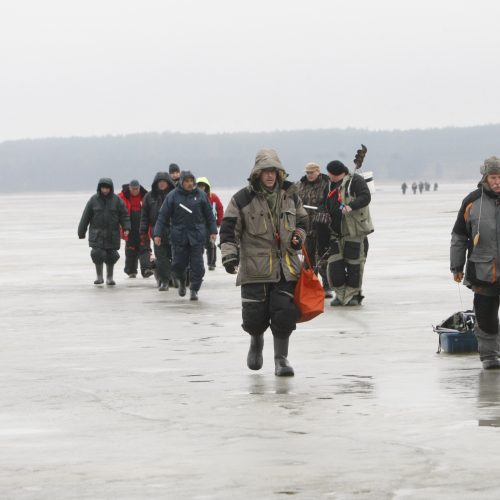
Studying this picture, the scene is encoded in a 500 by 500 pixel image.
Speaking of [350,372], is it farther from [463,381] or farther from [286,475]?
[286,475]

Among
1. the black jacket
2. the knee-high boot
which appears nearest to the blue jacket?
the black jacket

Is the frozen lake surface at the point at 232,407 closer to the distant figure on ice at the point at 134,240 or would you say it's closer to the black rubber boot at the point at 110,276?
the black rubber boot at the point at 110,276

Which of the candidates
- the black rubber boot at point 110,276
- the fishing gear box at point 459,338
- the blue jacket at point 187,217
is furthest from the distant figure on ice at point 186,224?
the fishing gear box at point 459,338

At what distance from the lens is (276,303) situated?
433 inches

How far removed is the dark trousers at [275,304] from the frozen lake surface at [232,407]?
1.32 feet

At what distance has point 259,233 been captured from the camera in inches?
433

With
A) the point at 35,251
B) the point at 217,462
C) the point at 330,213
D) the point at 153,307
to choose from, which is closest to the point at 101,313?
the point at 153,307

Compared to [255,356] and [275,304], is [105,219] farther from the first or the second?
[275,304]

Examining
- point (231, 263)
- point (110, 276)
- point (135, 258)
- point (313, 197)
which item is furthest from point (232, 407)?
point (135, 258)

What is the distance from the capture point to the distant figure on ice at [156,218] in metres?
19.8

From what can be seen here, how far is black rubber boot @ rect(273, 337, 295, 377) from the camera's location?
10844mm

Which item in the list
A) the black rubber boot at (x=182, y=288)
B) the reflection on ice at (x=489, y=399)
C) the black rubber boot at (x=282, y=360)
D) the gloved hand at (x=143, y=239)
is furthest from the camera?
the gloved hand at (x=143, y=239)

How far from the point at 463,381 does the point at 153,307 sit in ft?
24.2

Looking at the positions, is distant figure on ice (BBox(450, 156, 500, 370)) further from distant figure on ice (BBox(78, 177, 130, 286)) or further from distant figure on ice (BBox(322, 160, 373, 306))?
distant figure on ice (BBox(78, 177, 130, 286))
